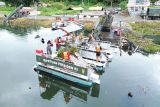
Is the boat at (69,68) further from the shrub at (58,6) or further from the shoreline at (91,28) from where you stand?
the shrub at (58,6)

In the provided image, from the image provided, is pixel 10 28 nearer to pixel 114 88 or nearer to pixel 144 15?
pixel 144 15

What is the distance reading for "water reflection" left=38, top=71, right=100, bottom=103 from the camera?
2867 centimetres

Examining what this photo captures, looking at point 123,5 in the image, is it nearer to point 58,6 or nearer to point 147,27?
point 58,6

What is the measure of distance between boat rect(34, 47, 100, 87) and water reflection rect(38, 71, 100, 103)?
1.82 feet

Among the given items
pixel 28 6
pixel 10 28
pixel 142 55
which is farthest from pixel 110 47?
pixel 28 6

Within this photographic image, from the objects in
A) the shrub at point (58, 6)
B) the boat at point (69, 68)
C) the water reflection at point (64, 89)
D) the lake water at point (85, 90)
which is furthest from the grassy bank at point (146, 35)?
the shrub at point (58, 6)

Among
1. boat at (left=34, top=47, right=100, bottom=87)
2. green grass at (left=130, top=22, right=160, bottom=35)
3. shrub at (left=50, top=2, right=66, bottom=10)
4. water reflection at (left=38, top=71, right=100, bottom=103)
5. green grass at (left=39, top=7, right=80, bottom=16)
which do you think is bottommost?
water reflection at (left=38, top=71, right=100, bottom=103)

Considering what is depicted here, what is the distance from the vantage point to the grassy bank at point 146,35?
41.5 metres

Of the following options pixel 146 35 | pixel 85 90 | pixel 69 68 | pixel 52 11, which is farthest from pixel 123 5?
pixel 85 90

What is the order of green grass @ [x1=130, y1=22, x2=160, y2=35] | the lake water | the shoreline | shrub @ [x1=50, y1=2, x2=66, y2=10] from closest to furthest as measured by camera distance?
the lake water < the shoreline < green grass @ [x1=130, y1=22, x2=160, y2=35] < shrub @ [x1=50, y1=2, x2=66, y2=10]

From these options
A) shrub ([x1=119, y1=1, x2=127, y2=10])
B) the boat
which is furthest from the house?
the boat

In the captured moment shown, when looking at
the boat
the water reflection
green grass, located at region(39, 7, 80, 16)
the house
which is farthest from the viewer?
green grass, located at region(39, 7, 80, 16)

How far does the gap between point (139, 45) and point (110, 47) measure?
14.9ft

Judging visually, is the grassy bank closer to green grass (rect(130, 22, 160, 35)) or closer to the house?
green grass (rect(130, 22, 160, 35))
